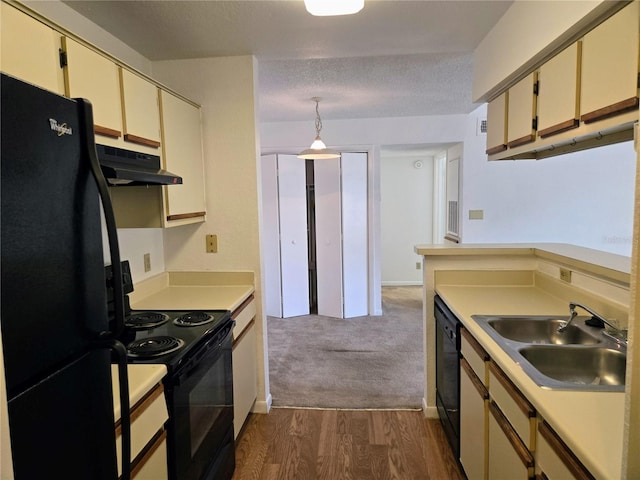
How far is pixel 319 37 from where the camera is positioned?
226 centimetres

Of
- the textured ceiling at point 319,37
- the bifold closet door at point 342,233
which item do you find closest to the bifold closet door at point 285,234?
the bifold closet door at point 342,233

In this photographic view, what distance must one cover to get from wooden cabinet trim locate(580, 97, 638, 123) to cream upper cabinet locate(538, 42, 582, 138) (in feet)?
0.25

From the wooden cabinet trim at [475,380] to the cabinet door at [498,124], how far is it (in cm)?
119

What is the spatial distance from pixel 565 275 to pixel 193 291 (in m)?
2.23

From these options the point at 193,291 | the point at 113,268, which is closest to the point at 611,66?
the point at 113,268

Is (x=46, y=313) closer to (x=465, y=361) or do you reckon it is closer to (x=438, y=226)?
(x=465, y=361)

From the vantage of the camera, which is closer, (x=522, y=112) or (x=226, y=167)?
(x=522, y=112)

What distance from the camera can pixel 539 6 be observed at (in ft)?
5.49

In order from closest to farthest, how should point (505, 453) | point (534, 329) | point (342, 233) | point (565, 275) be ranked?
point (505, 453)
point (534, 329)
point (565, 275)
point (342, 233)

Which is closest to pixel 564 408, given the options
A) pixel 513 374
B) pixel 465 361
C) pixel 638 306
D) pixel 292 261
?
pixel 513 374

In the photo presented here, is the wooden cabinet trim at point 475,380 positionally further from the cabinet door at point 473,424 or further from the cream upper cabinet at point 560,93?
the cream upper cabinet at point 560,93

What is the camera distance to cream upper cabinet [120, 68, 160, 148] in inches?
71.4

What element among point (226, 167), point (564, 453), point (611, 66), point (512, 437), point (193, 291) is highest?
point (611, 66)

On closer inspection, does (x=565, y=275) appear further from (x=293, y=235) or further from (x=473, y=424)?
(x=293, y=235)
